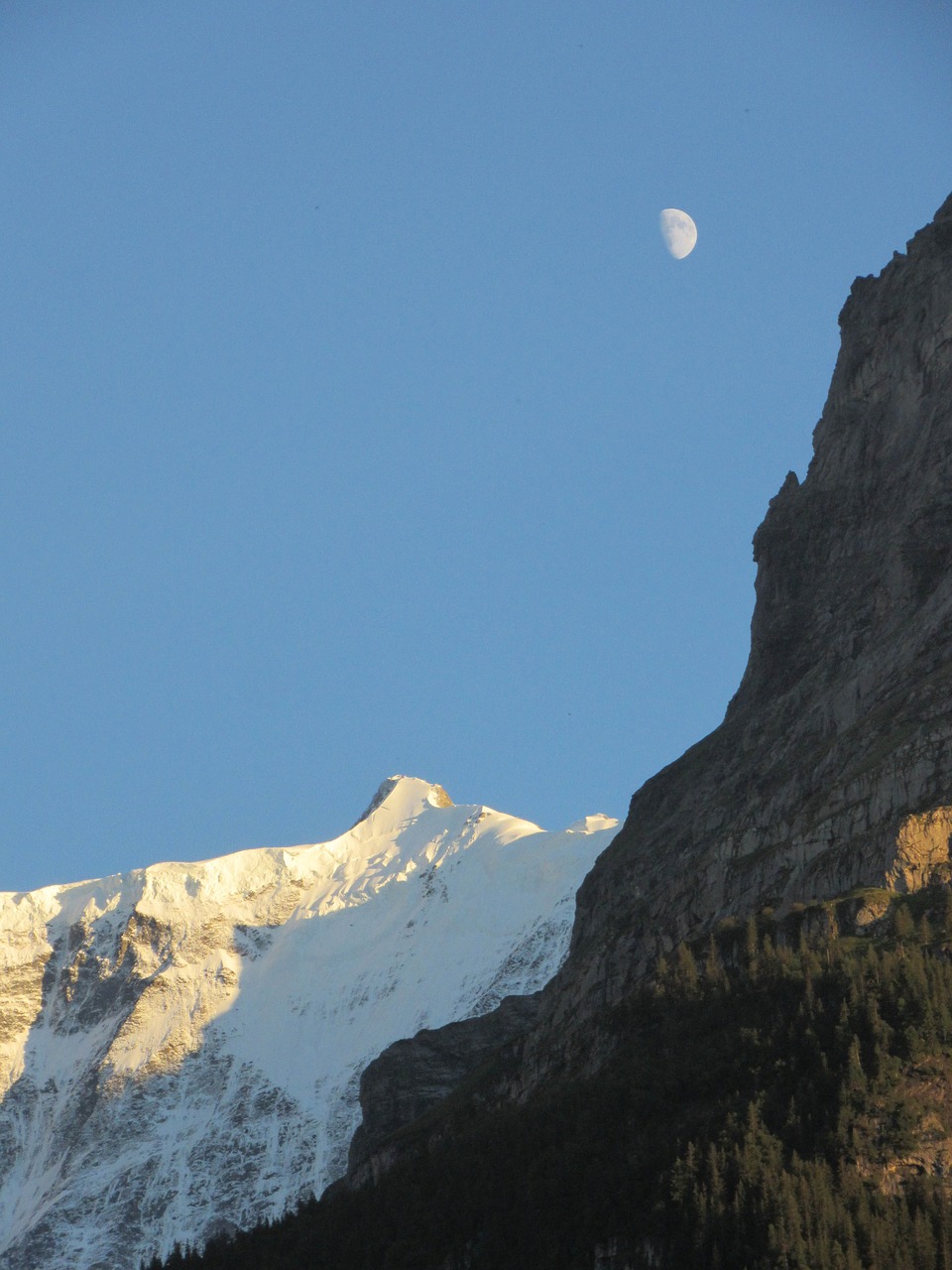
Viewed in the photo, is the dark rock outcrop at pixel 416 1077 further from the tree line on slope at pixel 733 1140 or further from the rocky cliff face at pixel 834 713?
the tree line on slope at pixel 733 1140

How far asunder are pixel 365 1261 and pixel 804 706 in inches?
2265

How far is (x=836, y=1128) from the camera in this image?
92500 mm

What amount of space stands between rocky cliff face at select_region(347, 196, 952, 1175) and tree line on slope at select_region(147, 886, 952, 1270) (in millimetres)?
7979

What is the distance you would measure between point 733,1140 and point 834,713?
5210 centimetres

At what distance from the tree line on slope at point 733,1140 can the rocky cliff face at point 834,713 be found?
7.98 meters

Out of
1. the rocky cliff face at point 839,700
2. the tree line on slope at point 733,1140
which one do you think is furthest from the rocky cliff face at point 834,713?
the tree line on slope at point 733,1140

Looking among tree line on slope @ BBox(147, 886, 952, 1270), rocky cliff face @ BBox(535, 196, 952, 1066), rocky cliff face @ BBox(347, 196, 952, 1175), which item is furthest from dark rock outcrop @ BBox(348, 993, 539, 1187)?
tree line on slope @ BBox(147, 886, 952, 1270)

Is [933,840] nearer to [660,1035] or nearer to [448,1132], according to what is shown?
[660,1035]

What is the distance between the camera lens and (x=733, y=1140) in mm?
94812

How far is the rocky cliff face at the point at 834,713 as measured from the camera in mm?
119438

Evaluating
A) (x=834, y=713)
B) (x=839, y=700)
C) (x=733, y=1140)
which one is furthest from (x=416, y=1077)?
(x=733, y=1140)

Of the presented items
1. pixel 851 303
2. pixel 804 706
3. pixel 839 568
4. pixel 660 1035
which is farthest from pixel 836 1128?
pixel 851 303

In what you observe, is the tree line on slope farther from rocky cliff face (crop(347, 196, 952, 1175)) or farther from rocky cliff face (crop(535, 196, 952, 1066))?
rocky cliff face (crop(535, 196, 952, 1066))

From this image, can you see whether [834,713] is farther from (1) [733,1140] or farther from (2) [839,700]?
(1) [733,1140]
